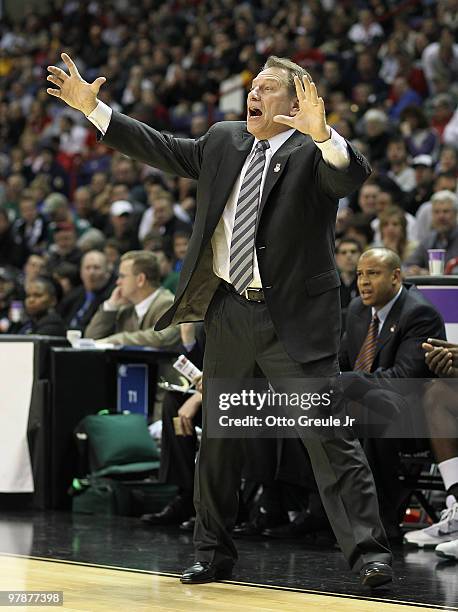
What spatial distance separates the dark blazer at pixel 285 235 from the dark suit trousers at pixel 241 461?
67 millimetres

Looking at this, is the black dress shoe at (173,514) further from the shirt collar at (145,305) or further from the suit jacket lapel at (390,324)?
the shirt collar at (145,305)

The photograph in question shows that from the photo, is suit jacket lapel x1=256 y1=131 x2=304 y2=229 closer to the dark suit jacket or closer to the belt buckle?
the belt buckle

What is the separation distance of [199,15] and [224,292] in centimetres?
1333

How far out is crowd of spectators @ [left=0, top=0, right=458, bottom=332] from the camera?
32.2ft

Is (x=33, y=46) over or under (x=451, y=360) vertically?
over

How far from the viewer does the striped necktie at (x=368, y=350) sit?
234 inches

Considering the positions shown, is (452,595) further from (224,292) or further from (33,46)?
(33,46)

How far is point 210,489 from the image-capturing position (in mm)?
4539

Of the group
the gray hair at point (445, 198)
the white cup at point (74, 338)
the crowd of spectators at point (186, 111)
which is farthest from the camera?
the crowd of spectators at point (186, 111)

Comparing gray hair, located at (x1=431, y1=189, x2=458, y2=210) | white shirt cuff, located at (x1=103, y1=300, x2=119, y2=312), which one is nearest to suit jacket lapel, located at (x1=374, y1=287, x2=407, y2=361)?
gray hair, located at (x1=431, y1=189, x2=458, y2=210)

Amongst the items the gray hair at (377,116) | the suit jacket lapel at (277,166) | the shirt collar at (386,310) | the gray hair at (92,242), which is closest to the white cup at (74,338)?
the shirt collar at (386,310)

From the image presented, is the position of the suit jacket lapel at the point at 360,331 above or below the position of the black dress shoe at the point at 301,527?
above

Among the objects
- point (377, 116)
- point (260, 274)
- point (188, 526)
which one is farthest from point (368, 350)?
point (377, 116)

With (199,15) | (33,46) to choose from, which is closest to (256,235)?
(199,15)
